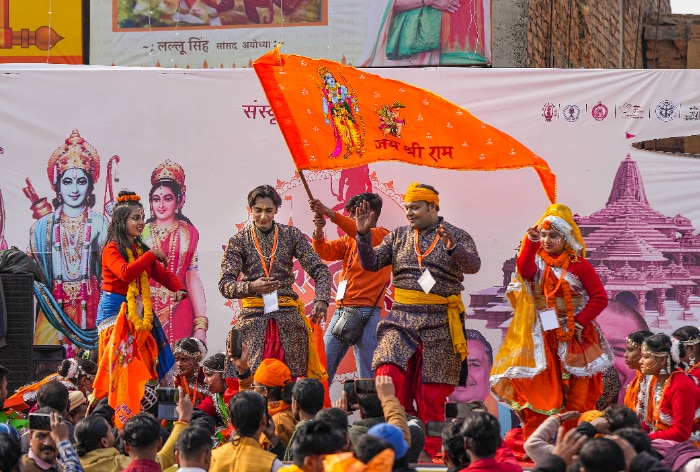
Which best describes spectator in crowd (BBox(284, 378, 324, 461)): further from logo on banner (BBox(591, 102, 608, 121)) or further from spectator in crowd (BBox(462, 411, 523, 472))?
logo on banner (BBox(591, 102, 608, 121))

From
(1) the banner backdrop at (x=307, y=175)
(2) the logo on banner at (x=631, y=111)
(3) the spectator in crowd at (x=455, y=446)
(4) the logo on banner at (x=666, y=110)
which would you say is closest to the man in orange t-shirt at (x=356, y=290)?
(1) the banner backdrop at (x=307, y=175)

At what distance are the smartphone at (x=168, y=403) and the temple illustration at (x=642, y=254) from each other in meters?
3.64

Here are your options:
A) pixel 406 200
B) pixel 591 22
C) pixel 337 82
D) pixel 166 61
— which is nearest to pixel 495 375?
pixel 406 200

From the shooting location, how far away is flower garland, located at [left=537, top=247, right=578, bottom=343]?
773 centimetres

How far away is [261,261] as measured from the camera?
8398 millimetres

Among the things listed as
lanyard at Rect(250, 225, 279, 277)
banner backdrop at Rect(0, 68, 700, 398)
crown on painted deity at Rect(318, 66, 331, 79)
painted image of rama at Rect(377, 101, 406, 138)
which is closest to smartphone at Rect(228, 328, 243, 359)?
lanyard at Rect(250, 225, 279, 277)

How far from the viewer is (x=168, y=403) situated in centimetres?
658

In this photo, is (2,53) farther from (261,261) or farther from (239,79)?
(261,261)

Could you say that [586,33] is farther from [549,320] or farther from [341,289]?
[549,320]

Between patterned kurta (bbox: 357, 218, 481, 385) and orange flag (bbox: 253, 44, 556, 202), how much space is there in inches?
31.8

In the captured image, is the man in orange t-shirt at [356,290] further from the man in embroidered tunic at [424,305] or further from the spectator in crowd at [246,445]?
the spectator in crowd at [246,445]

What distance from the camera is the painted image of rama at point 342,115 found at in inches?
337

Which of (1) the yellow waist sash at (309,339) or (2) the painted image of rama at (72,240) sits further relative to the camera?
(2) the painted image of rama at (72,240)

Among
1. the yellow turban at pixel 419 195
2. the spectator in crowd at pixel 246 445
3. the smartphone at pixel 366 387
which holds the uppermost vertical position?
the yellow turban at pixel 419 195
